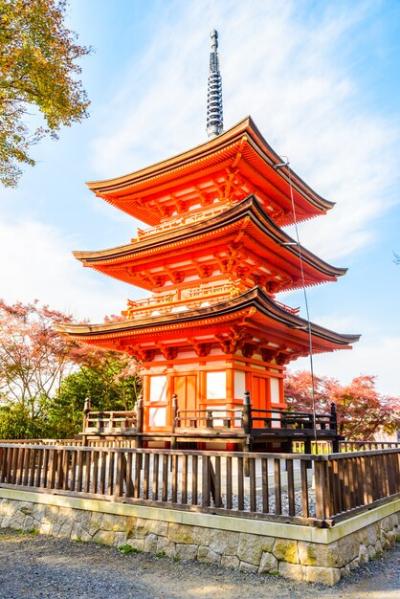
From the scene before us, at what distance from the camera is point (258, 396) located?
49.8 ft

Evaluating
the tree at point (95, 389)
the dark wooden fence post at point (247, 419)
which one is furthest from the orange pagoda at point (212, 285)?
the tree at point (95, 389)

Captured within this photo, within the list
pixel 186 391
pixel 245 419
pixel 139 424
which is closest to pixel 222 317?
pixel 245 419

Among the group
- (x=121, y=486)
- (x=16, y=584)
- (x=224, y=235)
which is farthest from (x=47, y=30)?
(x=16, y=584)

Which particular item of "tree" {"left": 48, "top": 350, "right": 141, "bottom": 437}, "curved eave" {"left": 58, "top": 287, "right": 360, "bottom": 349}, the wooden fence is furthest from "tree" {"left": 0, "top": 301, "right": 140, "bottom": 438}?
the wooden fence

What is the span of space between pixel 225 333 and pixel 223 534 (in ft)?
26.2

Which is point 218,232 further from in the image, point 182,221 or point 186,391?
point 186,391

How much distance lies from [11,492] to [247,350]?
8411 millimetres

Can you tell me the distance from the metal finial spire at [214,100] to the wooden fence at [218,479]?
53.0 feet

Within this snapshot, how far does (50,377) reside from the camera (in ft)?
77.1

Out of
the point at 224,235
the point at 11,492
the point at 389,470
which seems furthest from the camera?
the point at 224,235

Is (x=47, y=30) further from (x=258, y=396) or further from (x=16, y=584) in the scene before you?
(x=258, y=396)

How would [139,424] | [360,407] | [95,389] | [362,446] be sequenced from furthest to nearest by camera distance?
[95,389], [360,407], [139,424], [362,446]

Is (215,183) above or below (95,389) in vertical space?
above

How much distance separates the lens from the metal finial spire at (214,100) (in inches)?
798
